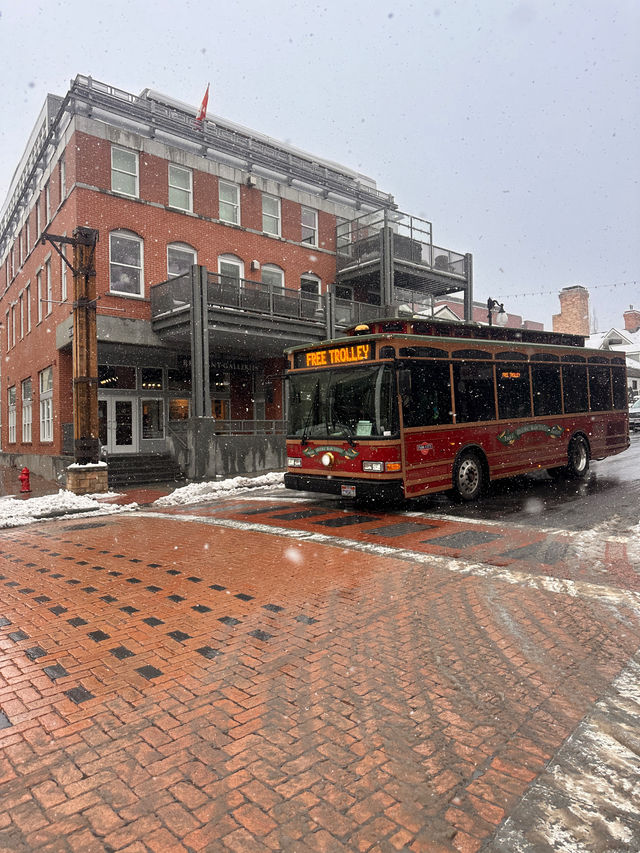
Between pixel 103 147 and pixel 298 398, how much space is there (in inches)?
523

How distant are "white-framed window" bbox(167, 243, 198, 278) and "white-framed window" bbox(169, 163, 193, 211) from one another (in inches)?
56.3

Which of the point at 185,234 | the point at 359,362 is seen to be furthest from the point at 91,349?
the point at 185,234

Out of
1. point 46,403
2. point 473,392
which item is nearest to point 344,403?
point 473,392

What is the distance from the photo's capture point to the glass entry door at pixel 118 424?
64.7ft

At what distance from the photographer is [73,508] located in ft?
36.9

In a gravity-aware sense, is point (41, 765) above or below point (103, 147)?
below

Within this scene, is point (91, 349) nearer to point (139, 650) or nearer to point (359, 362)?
point (359, 362)

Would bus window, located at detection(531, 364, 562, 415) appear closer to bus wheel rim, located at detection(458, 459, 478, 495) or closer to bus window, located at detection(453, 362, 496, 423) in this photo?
bus window, located at detection(453, 362, 496, 423)

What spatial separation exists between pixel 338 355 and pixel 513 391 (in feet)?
13.2

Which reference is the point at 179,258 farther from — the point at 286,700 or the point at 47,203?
the point at 286,700

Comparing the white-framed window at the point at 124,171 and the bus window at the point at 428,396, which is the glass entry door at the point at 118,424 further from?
the bus window at the point at 428,396

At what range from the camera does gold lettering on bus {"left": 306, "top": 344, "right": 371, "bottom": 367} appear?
9.90 metres

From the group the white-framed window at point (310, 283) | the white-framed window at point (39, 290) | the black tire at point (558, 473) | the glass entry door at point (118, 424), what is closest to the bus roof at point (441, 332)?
the black tire at point (558, 473)

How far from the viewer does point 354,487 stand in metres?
9.79
